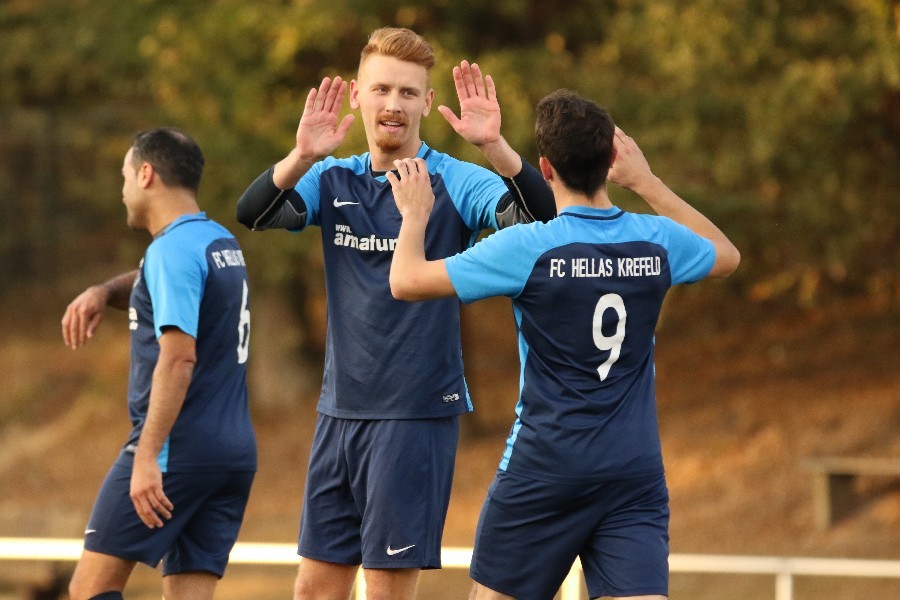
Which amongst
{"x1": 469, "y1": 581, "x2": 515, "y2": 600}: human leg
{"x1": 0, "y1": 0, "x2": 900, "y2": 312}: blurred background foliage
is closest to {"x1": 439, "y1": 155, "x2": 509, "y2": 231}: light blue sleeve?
{"x1": 469, "y1": 581, "x2": 515, "y2": 600}: human leg

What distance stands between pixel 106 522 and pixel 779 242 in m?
9.76

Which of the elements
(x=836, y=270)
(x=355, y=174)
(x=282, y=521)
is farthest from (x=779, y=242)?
(x=355, y=174)

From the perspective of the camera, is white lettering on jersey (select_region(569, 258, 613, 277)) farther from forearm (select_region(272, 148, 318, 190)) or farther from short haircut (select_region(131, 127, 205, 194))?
short haircut (select_region(131, 127, 205, 194))

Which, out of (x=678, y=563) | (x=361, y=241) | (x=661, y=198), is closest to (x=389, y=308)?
(x=361, y=241)

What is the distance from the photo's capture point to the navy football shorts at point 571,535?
4484 mm

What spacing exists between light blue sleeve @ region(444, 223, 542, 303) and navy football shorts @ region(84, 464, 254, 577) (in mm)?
1510

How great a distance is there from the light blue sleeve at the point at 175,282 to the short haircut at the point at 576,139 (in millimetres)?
1453

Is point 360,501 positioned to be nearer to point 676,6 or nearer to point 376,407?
point 376,407

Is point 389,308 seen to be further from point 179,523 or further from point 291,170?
point 179,523

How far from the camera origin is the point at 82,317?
5.64 m

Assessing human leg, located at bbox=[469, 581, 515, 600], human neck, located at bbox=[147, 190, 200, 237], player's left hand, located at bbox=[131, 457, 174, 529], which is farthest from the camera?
human neck, located at bbox=[147, 190, 200, 237]

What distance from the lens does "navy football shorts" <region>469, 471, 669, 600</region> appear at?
14.7 feet

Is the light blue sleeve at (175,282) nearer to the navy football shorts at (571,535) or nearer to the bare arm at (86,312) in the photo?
the bare arm at (86,312)

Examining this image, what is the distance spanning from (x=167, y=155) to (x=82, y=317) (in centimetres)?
76
